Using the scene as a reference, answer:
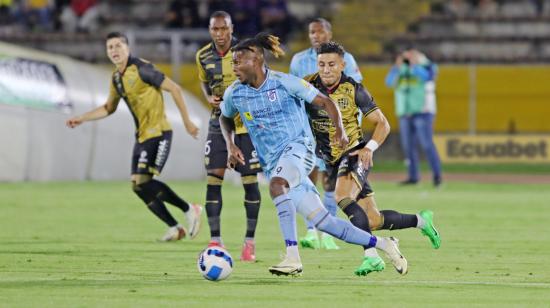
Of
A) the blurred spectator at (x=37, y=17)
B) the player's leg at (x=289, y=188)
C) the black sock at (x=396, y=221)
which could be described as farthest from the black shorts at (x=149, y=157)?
the blurred spectator at (x=37, y=17)

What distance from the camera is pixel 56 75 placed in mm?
24344

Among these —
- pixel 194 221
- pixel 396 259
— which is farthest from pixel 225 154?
pixel 396 259

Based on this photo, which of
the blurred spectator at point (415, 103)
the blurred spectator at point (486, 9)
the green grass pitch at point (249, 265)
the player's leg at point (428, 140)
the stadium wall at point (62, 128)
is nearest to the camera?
the green grass pitch at point (249, 265)

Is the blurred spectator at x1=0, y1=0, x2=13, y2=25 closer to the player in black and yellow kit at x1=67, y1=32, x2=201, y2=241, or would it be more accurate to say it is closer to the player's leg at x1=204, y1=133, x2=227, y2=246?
the player in black and yellow kit at x1=67, y1=32, x2=201, y2=241

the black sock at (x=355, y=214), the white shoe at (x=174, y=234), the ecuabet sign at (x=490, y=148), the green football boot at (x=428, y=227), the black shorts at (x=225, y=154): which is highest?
the black shorts at (x=225, y=154)

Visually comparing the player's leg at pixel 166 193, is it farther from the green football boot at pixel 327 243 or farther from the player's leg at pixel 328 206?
the green football boot at pixel 327 243

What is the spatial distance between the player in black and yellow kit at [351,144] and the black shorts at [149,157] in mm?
3068

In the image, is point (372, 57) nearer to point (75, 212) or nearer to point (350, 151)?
point (75, 212)

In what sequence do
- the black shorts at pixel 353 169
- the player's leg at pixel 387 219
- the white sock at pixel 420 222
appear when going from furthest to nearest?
the white sock at pixel 420 222
the player's leg at pixel 387 219
the black shorts at pixel 353 169

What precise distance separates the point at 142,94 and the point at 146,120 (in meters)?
0.27

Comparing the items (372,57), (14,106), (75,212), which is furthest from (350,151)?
(372,57)

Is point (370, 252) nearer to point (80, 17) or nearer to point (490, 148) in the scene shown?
point (490, 148)

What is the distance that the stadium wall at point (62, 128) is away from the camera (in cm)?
2358

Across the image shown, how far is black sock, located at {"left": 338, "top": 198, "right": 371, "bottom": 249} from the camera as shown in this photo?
10.3 meters
